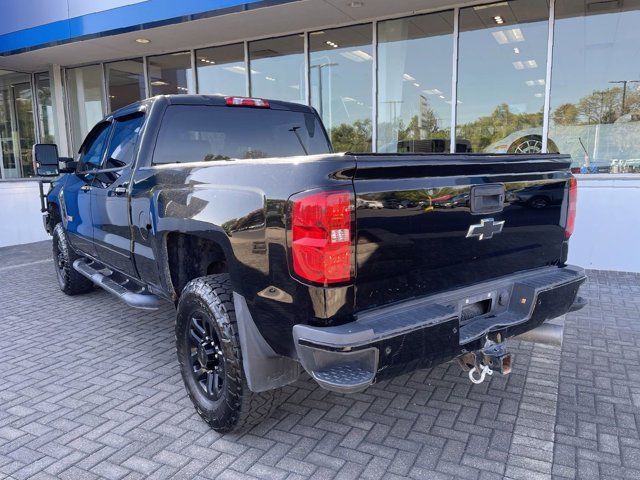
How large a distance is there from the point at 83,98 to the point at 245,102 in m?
10.8

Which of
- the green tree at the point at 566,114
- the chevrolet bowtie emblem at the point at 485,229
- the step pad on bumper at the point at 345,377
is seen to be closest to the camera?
the step pad on bumper at the point at 345,377

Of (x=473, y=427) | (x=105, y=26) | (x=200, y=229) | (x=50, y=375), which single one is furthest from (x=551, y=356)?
(x=105, y=26)

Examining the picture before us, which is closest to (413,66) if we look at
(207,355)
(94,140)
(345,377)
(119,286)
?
(94,140)

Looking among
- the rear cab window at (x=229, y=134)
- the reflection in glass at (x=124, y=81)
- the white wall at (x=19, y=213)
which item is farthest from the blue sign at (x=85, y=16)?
the rear cab window at (x=229, y=134)

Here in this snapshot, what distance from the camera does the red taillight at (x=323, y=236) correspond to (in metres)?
2.10

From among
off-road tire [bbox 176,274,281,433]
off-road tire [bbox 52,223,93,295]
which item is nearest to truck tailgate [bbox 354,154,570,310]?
off-road tire [bbox 176,274,281,433]

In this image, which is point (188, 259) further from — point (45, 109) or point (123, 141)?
point (45, 109)

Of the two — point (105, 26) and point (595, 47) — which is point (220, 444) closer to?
point (595, 47)

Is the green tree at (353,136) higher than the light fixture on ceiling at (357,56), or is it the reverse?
the light fixture on ceiling at (357,56)

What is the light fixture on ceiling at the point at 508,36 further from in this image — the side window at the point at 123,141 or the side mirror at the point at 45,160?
the side mirror at the point at 45,160

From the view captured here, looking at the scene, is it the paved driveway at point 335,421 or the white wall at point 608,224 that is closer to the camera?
the paved driveway at point 335,421

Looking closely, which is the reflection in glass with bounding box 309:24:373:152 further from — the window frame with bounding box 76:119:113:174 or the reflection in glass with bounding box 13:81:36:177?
the reflection in glass with bounding box 13:81:36:177

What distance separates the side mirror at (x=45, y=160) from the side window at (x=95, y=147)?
42 cm

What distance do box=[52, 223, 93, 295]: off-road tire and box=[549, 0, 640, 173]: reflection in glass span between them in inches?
278
